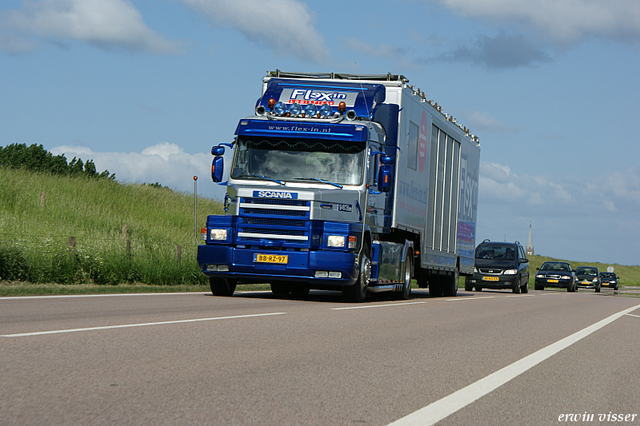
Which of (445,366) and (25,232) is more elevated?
(25,232)

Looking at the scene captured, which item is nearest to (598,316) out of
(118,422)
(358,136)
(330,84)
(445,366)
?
(358,136)

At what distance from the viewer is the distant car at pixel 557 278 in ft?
138

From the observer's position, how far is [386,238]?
17406mm

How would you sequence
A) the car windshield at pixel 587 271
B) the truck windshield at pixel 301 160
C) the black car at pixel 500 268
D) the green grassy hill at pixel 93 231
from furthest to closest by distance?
the car windshield at pixel 587 271
the black car at pixel 500 268
the green grassy hill at pixel 93 231
the truck windshield at pixel 301 160

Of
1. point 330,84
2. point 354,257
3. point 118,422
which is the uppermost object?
point 330,84

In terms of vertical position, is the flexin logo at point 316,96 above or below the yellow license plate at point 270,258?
above

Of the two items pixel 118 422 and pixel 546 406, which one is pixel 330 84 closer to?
pixel 546 406

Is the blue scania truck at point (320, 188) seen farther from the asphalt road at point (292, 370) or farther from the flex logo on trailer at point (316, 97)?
the asphalt road at point (292, 370)

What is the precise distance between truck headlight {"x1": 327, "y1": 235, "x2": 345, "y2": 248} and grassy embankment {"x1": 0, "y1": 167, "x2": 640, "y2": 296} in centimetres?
480

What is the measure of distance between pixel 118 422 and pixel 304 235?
1037 cm

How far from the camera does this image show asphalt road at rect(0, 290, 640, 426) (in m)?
5.01

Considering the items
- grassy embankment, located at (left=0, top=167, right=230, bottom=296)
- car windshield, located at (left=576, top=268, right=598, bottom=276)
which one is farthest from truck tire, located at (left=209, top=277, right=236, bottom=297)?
car windshield, located at (left=576, top=268, right=598, bottom=276)

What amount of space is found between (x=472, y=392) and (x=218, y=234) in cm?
971

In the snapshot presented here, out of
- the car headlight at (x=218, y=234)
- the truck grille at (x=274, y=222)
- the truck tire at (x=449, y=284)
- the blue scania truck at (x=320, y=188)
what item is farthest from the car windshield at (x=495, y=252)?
the car headlight at (x=218, y=234)
